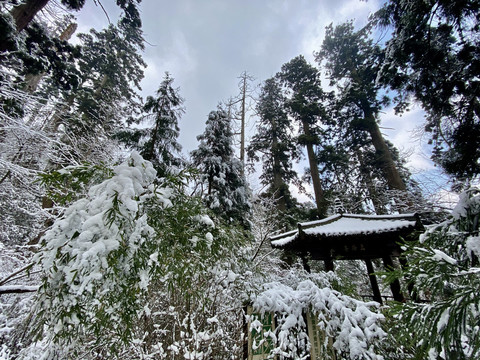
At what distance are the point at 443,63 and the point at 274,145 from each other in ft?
33.3

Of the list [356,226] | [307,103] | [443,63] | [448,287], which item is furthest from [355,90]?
[448,287]

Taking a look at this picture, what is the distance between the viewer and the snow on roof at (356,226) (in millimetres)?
5078

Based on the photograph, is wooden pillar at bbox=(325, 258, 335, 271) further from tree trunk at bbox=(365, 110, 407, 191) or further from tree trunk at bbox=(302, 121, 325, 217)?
tree trunk at bbox=(302, 121, 325, 217)

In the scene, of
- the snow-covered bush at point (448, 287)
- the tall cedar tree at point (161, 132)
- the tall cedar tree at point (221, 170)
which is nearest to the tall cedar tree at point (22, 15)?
the tall cedar tree at point (161, 132)

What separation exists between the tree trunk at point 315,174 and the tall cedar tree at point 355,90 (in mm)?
2443

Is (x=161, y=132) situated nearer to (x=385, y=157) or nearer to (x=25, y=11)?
(x=25, y=11)

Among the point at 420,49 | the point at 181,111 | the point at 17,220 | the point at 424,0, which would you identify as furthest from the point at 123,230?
Answer: the point at 17,220

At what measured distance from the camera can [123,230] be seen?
1.60m

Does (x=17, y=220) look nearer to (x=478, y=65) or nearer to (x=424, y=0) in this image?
(x=424, y=0)

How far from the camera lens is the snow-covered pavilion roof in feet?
16.7

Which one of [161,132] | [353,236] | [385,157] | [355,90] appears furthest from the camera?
[355,90]

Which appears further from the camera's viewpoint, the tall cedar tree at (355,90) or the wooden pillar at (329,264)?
the tall cedar tree at (355,90)

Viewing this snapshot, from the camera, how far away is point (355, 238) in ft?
17.5

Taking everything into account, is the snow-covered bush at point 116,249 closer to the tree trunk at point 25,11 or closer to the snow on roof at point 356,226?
the snow on roof at point 356,226
